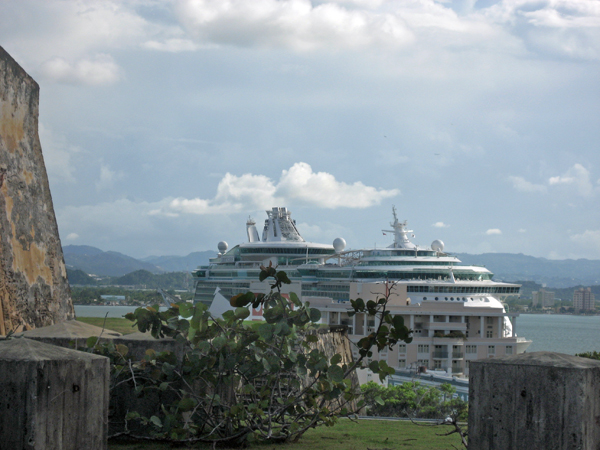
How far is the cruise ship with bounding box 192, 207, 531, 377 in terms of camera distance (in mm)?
35844

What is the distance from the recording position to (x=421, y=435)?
347 inches

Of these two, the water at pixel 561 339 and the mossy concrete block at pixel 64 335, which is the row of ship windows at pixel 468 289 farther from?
the mossy concrete block at pixel 64 335

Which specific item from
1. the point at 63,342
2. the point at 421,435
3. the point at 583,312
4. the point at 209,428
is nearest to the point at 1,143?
the point at 63,342

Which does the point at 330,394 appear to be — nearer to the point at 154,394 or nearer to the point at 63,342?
the point at 154,394

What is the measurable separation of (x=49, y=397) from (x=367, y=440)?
3.92m

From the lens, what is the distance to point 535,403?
552 cm

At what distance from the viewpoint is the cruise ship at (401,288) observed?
35844 mm

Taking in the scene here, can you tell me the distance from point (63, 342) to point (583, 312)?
200 m

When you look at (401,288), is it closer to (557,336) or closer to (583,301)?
(557,336)

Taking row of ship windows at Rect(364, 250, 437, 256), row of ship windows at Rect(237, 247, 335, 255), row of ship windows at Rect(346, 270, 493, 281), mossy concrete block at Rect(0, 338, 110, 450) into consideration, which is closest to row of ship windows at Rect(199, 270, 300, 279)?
row of ship windows at Rect(237, 247, 335, 255)

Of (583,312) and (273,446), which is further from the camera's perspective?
(583,312)

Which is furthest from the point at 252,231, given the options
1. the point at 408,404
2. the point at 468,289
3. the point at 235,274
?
the point at 408,404

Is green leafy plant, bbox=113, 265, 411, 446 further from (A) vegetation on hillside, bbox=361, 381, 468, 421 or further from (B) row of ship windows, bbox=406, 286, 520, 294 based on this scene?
(B) row of ship windows, bbox=406, 286, 520, 294

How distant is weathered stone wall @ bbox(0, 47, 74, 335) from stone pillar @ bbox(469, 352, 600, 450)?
5.97m
